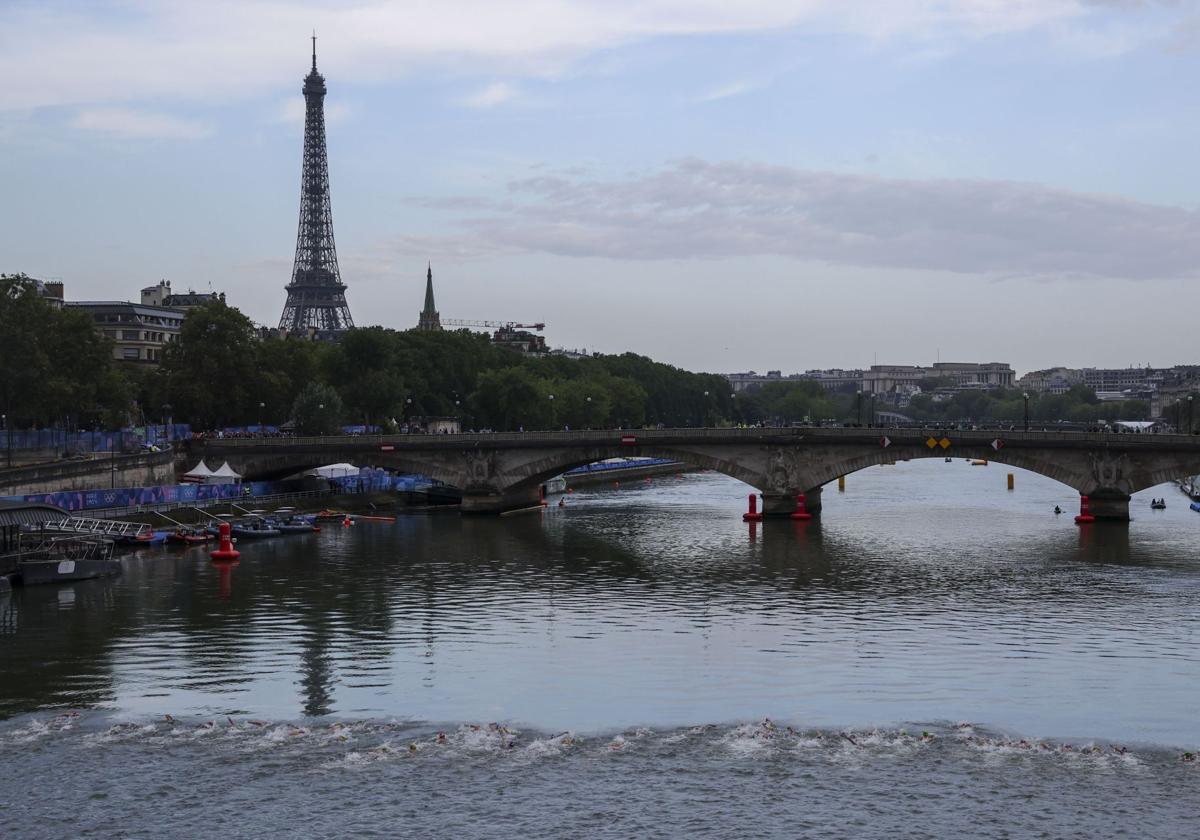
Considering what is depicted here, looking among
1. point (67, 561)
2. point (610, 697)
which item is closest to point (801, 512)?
point (67, 561)

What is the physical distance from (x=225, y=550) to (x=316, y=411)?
48708 millimetres

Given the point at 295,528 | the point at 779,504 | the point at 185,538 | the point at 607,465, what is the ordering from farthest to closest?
the point at 607,465 → the point at 779,504 → the point at 295,528 → the point at 185,538

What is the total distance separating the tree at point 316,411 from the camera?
4835 inches

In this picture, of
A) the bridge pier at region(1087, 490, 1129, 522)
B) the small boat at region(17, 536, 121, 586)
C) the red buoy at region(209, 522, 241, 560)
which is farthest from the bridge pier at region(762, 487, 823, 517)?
the small boat at region(17, 536, 121, 586)

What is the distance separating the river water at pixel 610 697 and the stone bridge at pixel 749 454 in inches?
564

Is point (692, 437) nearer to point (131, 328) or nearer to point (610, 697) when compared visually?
point (610, 697)

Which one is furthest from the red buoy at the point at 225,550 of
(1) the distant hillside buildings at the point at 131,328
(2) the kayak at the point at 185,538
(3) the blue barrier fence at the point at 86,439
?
(1) the distant hillside buildings at the point at 131,328

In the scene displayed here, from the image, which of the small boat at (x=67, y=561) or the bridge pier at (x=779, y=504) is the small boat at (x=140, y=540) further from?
the bridge pier at (x=779, y=504)

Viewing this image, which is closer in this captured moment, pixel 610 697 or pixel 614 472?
pixel 610 697

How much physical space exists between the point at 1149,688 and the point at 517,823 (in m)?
21.8

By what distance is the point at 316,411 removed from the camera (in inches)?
4852

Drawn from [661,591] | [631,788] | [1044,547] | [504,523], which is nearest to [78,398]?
[504,523]

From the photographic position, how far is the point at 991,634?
52.1 m

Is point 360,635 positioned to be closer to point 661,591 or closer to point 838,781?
point 661,591
